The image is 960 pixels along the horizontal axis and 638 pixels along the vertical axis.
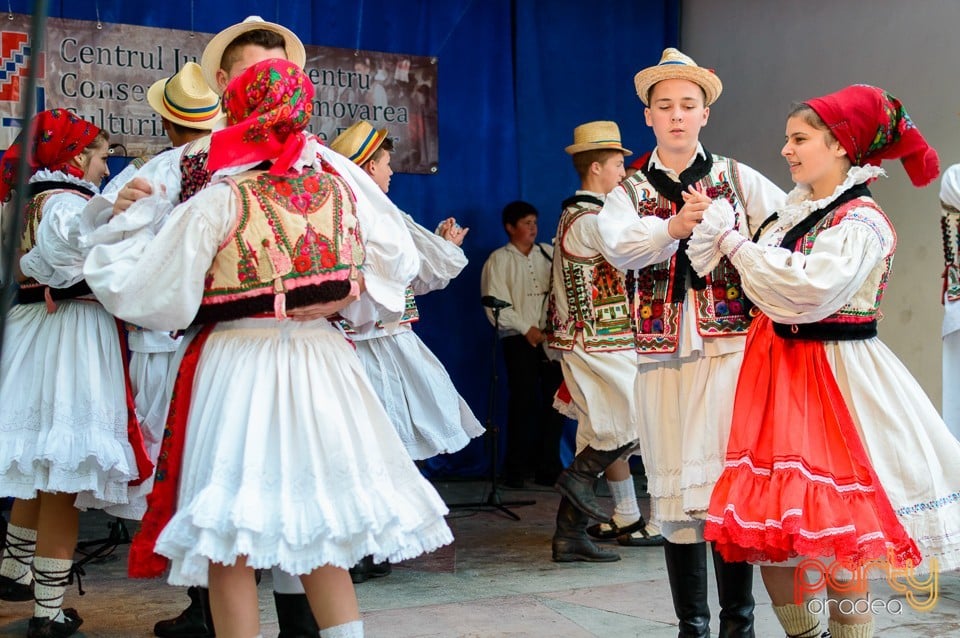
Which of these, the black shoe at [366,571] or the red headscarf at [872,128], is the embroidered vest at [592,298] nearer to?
the black shoe at [366,571]

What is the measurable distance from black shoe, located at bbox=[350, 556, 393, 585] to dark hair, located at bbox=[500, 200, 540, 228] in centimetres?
297

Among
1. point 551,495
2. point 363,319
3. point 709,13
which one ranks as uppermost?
point 709,13

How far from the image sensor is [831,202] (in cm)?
277

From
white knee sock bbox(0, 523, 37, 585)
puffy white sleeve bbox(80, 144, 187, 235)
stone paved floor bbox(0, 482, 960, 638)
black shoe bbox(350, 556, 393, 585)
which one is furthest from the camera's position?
black shoe bbox(350, 556, 393, 585)

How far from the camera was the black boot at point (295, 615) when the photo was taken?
107 inches

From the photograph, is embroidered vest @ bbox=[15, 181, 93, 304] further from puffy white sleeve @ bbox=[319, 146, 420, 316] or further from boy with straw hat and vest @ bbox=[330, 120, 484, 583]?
puffy white sleeve @ bbox=[319, 146, 420, 316]

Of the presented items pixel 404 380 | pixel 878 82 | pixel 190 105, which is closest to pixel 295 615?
pixel 190 105

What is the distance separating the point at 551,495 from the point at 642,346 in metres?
3.63

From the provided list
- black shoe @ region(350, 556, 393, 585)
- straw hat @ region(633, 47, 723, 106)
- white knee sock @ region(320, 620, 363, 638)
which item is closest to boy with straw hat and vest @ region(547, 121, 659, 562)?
black shoe @ region(350, 556, 393, 585)

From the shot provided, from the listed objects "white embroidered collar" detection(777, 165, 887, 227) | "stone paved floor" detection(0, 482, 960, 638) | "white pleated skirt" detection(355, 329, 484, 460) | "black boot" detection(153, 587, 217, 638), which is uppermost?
"white embroidered collar" detection(777, 165, 887, 227)

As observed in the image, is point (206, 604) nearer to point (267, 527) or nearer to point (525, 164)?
point (267, 527)

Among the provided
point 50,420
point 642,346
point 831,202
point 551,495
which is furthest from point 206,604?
point 551,495

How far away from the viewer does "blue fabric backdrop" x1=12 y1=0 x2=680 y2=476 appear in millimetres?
6805

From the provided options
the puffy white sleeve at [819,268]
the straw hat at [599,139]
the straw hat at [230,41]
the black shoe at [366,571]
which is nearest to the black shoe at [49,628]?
the black shoe at [366,571]
